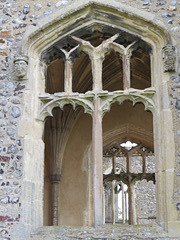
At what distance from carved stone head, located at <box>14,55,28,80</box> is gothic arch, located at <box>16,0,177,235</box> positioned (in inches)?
3.7

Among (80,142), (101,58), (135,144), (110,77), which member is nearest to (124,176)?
(135,144)

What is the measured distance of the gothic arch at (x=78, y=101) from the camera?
603 cm

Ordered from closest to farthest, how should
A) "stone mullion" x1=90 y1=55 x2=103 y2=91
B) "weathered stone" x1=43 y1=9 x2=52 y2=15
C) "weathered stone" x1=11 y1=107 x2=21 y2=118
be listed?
1. "weathered stone" x1=11 y1=107 x2=21 y2=118
2. "stone mullion" x1=90 y1=55 x2=103 y2=91
3. "weathered stone" x1=43 y1=9 x2=52 y2=15

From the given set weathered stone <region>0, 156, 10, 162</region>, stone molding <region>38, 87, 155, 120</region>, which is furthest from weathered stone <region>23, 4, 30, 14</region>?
weathered stone <region>0, 156, 10, 162</region>

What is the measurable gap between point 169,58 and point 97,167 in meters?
1.65

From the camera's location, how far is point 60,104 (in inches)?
261

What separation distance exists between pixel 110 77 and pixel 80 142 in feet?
4.96

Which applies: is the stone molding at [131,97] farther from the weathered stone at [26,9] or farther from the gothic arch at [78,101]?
the weathered stone at [26,9]

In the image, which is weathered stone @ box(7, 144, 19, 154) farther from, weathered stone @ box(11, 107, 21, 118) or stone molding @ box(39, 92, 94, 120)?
stone molding @ box(39, 92, 94, 120)

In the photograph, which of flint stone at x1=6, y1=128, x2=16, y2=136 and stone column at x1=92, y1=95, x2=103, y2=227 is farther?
flint stone at x1=6, y1=128, x2=16, y2=136

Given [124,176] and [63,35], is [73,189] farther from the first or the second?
[63,35]

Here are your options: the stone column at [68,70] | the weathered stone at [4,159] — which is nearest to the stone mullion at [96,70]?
the stone column at [68,70]

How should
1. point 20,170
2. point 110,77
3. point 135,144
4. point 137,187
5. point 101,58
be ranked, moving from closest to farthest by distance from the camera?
point 20,170 → point 101,58 → point 110,77 → point 135,144 → point 137,187

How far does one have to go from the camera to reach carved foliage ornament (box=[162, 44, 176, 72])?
20.9 feet
